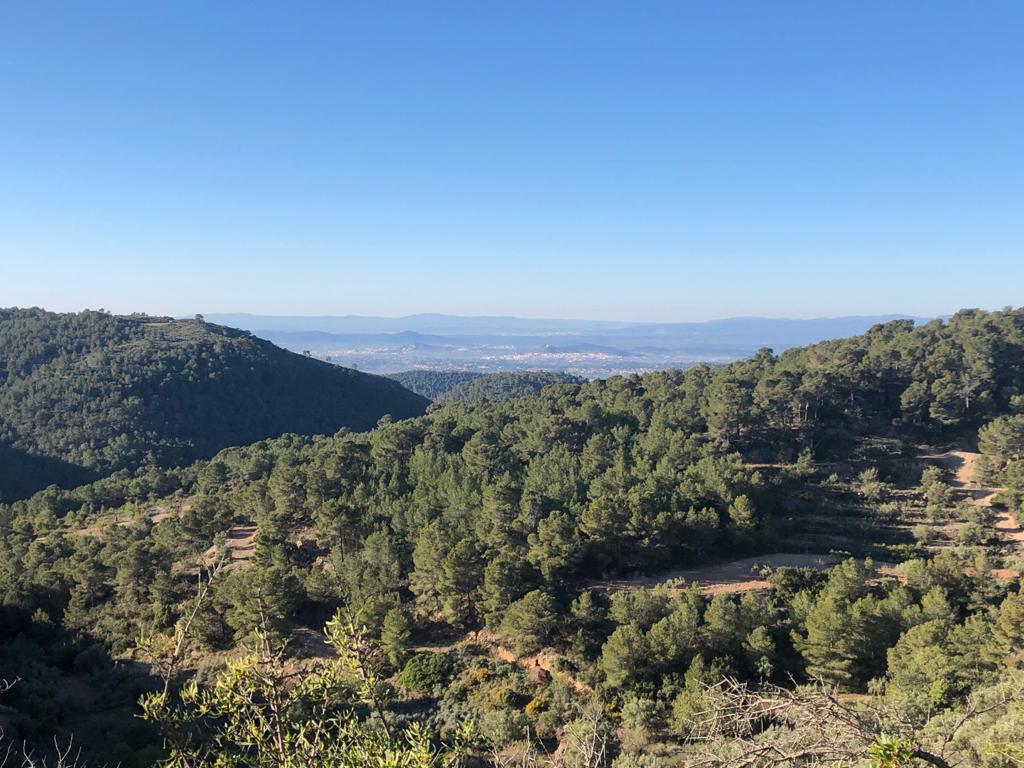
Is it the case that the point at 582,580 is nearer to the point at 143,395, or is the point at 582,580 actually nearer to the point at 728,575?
the point at 728,575

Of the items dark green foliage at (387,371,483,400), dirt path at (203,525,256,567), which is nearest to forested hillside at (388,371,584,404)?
dark green foliage at (387,371,483,400)

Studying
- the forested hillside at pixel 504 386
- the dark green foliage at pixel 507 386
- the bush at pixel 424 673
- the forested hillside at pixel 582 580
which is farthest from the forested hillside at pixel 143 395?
the bush at pixel 424 673

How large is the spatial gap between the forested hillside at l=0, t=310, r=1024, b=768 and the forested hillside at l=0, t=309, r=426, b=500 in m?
23.7

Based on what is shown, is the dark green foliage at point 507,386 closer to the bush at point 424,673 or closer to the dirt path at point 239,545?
the dirt path at point 239,545

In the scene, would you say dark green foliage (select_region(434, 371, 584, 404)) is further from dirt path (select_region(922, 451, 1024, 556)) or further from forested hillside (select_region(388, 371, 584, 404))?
dirt path (select_region(922, 451, 1024, 556))

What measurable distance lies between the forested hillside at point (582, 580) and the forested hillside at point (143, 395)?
932 inches

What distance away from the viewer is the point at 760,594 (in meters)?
24.4

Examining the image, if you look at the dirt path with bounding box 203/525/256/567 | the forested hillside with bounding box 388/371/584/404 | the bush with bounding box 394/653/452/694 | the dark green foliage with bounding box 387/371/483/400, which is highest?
the forested hillside with bounding box 388/371/584/404

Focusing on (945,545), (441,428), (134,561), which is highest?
(441,428)

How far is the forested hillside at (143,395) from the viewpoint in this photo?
66.6 meters

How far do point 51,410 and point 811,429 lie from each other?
8266 centimetres

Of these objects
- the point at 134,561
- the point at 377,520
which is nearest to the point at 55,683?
the point at 134,561

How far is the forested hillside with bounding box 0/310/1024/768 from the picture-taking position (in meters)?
13.0

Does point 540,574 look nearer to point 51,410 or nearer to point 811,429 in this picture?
point 811,429
